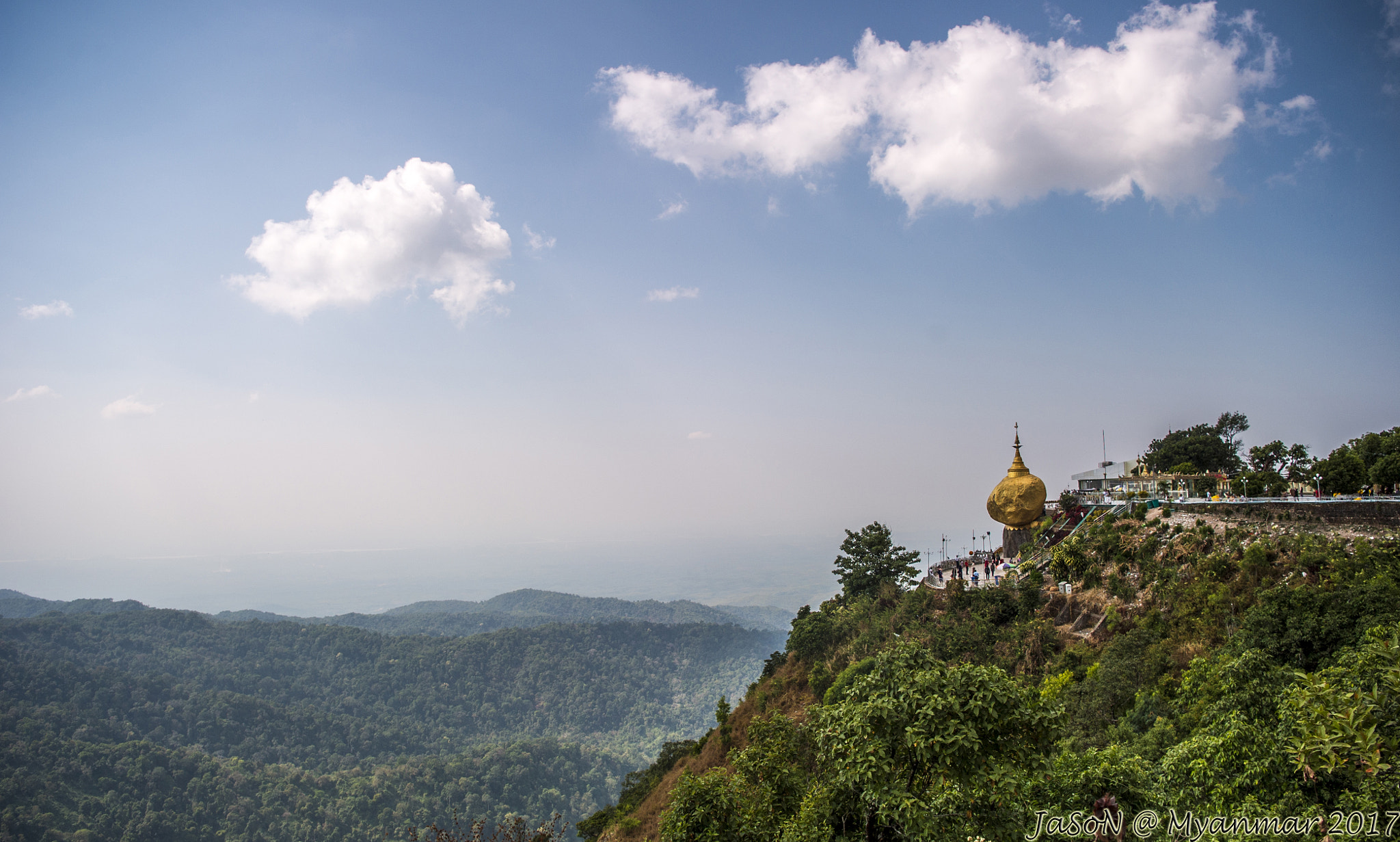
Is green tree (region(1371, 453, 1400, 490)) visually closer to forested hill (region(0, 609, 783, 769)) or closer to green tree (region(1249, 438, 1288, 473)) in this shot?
green tree (region(1249, 438, 1288, 473))

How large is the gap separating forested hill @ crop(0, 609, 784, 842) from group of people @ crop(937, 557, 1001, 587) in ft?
245

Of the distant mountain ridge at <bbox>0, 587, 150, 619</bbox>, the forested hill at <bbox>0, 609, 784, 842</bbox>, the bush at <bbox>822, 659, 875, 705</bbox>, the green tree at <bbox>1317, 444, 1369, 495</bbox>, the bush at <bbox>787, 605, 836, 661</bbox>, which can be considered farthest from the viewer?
the distant mountain ridge at <bbox>0, 587, 150, 619</bbox>

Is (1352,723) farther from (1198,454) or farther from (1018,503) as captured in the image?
(1198,454)

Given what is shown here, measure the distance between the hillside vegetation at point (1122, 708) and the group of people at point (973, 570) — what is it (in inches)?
174

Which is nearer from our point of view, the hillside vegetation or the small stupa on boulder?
the hillside vegetation

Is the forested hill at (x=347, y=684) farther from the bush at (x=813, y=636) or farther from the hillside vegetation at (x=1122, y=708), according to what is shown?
the hillside vegetation at (x=1122, y=708)

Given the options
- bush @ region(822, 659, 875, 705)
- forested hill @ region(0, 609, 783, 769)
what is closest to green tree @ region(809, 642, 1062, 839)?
bush @ region(822, 659, 875, 705)

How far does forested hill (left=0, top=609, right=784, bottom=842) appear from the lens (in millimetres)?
74812

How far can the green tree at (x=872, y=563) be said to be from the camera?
102 ft

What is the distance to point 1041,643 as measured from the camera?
19406 mm

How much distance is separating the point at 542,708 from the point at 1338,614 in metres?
143

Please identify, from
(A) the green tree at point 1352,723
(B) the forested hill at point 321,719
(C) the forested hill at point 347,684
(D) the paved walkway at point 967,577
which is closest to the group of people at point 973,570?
(D) the paved walkway at point 967,577

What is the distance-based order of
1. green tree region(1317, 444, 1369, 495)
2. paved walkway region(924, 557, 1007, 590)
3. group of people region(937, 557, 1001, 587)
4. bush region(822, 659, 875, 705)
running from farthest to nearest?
group of people region(937, 557, 1001, 587) → paved walkway region(924, 557, 1007, 590) → green tree region(1317, 444, 1369, 495) → bush region(822, 659, 875, 705)

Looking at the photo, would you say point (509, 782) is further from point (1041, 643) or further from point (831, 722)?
point (831, 722)
